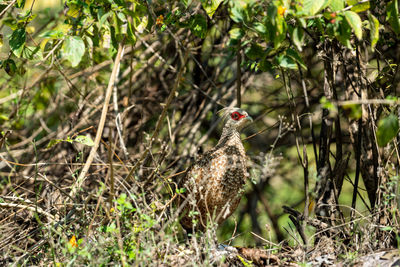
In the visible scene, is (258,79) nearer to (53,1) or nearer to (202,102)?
(202,102)

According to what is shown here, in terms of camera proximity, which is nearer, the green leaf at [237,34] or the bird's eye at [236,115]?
the green leaf at [237,34]

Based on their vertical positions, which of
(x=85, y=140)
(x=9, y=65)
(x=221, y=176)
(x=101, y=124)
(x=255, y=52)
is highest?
(x=255, y=52)

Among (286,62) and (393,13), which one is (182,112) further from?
(393,13)

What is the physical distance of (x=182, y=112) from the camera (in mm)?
5602

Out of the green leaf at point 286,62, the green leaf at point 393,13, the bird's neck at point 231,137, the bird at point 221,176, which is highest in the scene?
the green leaf at point 393,13

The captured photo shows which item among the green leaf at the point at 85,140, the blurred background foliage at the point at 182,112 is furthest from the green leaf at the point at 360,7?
the green leaf at the point at 85,140

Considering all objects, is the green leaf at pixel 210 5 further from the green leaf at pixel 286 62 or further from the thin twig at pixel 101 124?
the thin twig at pixel 101 124

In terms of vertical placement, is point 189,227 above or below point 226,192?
below

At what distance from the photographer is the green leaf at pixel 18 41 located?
3004 mm

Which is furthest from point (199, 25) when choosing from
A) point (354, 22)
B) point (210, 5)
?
point (354, 22)

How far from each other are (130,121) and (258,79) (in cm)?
168

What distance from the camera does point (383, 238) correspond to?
322cm

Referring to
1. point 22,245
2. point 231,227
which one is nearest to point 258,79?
point 231,227

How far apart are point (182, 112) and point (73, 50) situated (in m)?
3.00
